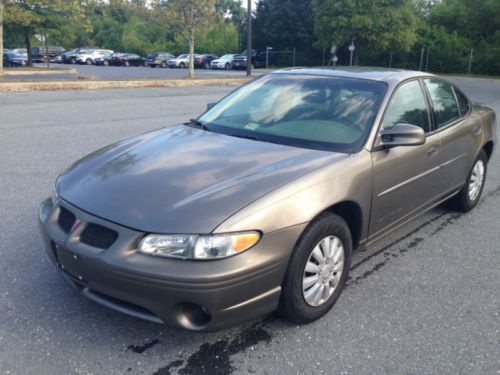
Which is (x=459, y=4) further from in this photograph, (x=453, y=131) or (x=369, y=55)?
(x=453, y=131)

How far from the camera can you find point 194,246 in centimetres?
243

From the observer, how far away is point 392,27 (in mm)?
38281

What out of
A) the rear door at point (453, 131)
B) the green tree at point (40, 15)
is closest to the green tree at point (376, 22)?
the green tree at point (40, 15)

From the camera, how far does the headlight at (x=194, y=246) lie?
7.98 feet

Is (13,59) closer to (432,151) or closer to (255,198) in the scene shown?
(432,151)

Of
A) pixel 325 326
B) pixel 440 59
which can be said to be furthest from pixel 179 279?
pixel 440 59

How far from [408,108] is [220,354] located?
2.51 meters

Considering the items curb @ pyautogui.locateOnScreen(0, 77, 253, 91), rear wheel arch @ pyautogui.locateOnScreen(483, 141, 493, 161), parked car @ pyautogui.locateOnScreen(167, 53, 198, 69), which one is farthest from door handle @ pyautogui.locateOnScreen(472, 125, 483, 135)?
parked car @ pyautogui.locateOnScreen(167, 53, 198, 69)

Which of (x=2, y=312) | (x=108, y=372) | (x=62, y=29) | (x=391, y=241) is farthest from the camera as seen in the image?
(x=62, y=29)

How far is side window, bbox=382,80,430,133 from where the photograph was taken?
3.73 metres

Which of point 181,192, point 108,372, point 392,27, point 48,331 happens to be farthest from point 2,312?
point 392,27

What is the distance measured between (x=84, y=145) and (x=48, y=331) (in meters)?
5.45

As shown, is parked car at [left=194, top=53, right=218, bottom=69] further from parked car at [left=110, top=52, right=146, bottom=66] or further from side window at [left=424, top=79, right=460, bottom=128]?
side window at [left=424, top=79, right=460, bottom=128]

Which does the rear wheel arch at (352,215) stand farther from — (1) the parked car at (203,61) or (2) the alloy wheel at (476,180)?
(1) the parked car at (203,61)
